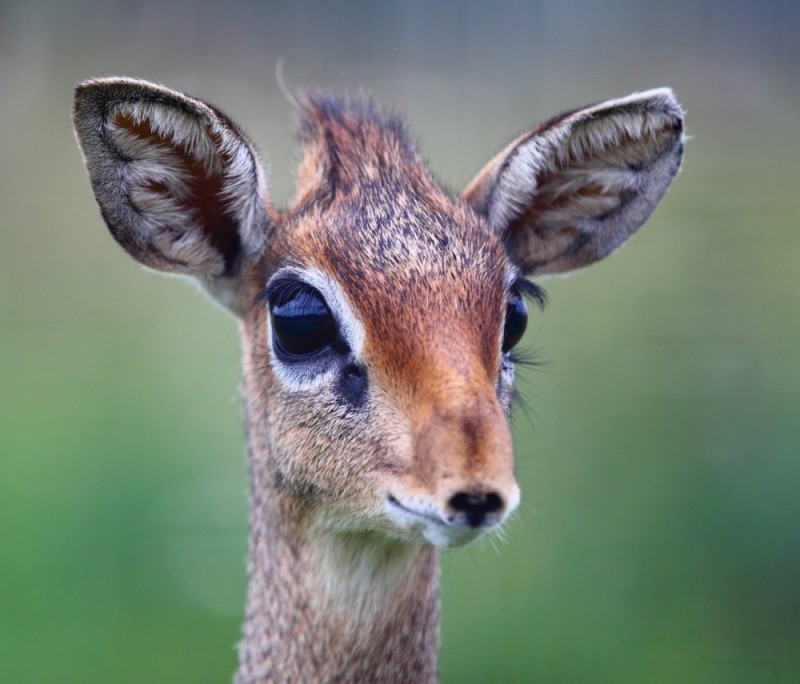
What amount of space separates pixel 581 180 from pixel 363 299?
1100 mm

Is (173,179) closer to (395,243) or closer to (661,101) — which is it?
(395,243)

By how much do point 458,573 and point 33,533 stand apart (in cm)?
255

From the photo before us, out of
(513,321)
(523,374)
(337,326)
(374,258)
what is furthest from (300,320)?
(523,374)

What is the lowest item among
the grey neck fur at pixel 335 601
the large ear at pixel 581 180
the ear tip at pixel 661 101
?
the grey neck fur at pixel 335 601

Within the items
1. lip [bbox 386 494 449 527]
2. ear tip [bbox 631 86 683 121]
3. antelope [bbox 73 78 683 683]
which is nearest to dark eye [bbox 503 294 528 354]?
antelope [bbox 73 78 683 683]

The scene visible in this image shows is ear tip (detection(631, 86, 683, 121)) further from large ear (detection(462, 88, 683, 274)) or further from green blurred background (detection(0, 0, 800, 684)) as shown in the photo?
green blurred background (detection(0, 0, 800, 684))

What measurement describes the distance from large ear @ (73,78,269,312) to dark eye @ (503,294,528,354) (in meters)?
0.83

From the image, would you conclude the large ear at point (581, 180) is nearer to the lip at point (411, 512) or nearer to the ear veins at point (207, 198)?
the ear veins at point (207, 198)

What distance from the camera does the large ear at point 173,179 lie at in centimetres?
322

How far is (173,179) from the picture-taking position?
354cm

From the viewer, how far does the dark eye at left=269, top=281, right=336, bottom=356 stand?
10.4ft

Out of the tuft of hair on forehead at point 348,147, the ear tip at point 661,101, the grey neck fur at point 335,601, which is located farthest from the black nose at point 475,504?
the ear tip at point 661,101

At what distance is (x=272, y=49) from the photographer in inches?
371

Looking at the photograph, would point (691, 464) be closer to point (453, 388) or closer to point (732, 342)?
point (732, 342)
